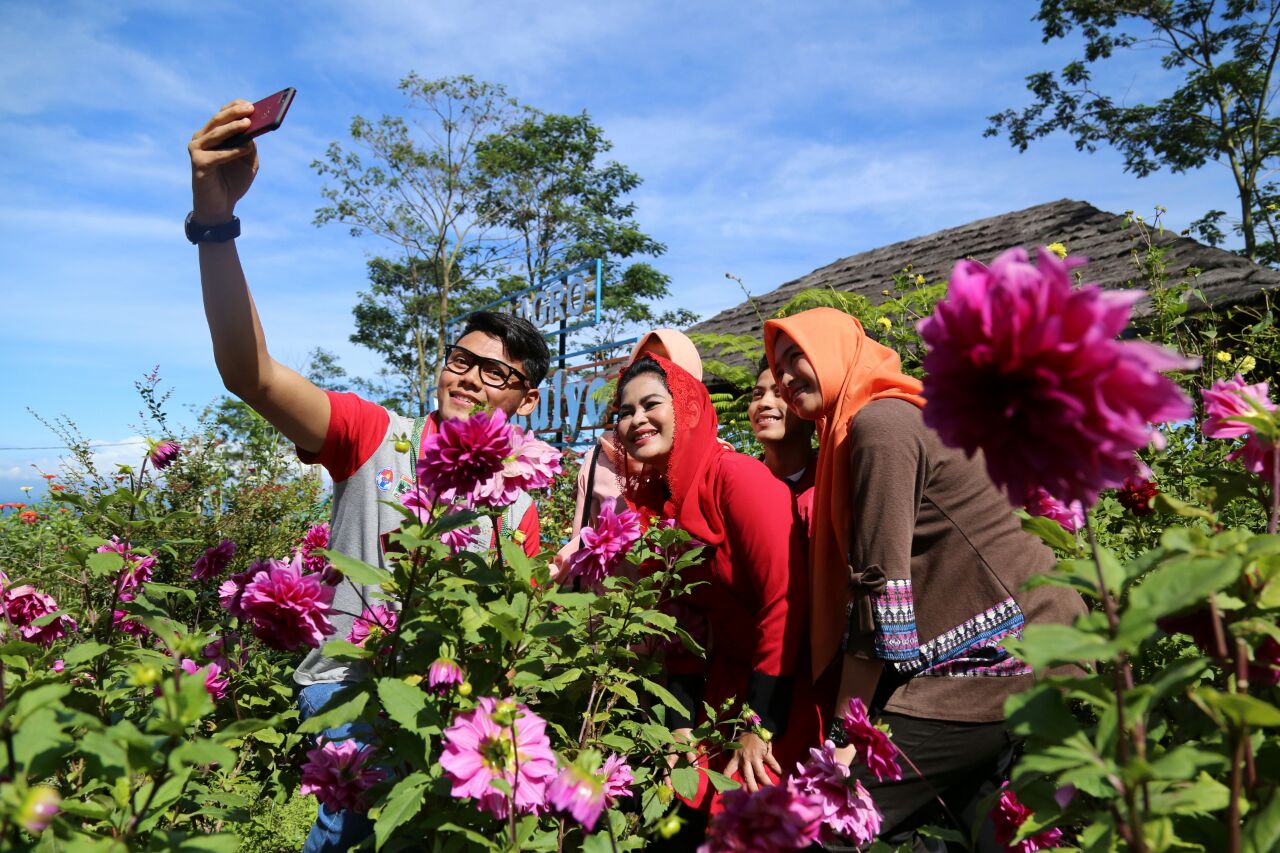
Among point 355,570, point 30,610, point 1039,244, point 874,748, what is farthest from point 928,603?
point 1039,244

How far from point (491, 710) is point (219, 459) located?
365 centimetres

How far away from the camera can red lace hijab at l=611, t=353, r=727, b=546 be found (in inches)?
74.2

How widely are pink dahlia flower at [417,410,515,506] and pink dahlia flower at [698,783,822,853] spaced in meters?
0.53

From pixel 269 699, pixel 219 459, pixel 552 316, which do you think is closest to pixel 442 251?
pixel 552 316

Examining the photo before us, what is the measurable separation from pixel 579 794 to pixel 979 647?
0.97 metres

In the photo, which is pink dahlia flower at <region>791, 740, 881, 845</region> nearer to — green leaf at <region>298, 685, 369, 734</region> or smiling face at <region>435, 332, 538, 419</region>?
green leaf at <region>298, 685, 369, 734</region>

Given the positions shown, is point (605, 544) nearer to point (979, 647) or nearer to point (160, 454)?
point (979, 647)

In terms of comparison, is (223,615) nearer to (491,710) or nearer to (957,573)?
(491,710)

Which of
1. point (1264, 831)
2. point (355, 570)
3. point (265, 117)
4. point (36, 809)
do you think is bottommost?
point (1264, 831)

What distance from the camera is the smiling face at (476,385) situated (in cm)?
201

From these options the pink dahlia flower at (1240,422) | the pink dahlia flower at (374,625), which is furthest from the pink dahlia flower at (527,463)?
the pink dahlia flower at (1240,422)

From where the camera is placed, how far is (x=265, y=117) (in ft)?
4.32

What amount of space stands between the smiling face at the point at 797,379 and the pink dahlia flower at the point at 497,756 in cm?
103

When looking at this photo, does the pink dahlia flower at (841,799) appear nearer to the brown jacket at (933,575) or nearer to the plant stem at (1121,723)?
the brown jacket at (933,575)
